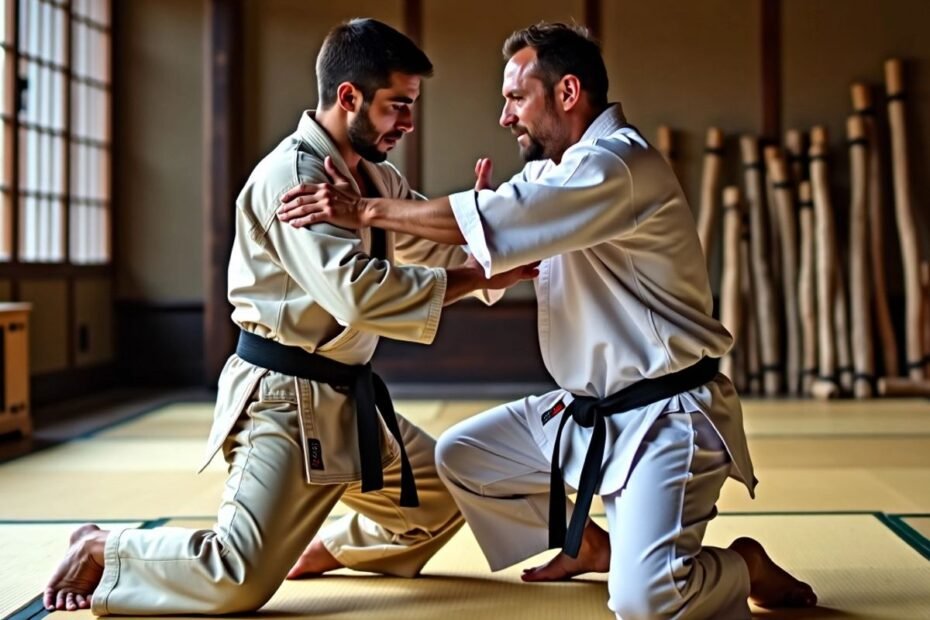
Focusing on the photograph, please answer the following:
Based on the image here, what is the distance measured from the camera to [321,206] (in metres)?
2.62

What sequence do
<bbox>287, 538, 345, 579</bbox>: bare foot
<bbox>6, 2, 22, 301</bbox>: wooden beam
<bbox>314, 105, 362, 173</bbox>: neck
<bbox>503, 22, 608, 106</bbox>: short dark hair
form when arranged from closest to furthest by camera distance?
<bbox>503, 22, 608, 106</bbox>: short dark hair < <bbox>314, 105, 362, 173</bbox>: neck < <bbox>287, 538, 345, 579</bbox>: bare foot < <bbox>6, 2, 22, 301</bbox>: wooden beam

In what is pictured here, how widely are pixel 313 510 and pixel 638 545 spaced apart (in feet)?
2.45

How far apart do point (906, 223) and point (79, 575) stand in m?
5.72

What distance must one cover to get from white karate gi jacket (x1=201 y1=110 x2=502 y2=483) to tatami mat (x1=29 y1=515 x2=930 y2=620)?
1.03 ft

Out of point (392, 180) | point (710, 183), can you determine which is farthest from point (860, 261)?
point (392, 180)

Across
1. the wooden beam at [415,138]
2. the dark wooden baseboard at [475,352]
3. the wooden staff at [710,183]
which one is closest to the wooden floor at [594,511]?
the dark wooden baseboard at [475,352]

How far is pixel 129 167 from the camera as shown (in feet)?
25.2

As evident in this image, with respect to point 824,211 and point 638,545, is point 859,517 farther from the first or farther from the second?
point 824,211

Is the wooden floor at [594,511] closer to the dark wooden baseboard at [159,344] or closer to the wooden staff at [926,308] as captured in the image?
the wooden staff at [926,308]

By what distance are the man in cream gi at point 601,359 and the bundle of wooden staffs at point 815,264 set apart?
442cm

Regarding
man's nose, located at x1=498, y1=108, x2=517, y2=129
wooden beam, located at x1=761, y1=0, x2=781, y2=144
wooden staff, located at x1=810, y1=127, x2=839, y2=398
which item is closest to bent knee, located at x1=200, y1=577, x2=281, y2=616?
man's nose, located at x1=498, y1=108, x2=517, y2=129

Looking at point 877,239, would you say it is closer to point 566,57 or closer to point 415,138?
point 415,138

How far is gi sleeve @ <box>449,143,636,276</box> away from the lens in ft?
8.27

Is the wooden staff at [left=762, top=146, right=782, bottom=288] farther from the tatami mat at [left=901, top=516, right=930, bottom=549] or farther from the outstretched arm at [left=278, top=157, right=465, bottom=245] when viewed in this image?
the outstretched arm at [left=278, top=157, right=465, bottom=245]
